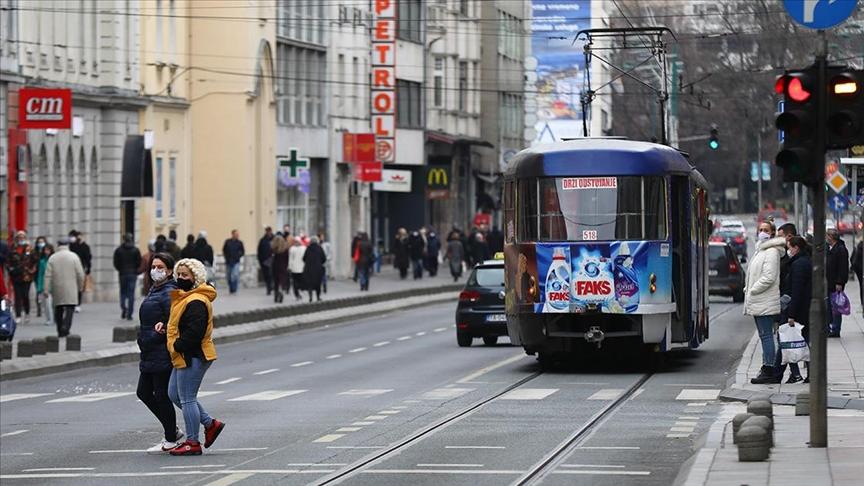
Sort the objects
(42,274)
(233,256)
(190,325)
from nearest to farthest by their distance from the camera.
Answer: (190,325), (42,274), (233,256)

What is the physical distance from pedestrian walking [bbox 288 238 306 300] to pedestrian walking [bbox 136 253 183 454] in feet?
113

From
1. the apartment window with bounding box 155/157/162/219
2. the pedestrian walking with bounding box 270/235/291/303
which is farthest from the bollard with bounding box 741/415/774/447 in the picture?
the apartment window with bounding box 155/157/162/219

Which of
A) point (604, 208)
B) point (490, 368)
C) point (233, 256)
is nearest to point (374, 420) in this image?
point (604, 208)

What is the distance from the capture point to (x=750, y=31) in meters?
50.5

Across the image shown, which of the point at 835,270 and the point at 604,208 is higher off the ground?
the point at 604,208

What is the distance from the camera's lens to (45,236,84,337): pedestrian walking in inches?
1391

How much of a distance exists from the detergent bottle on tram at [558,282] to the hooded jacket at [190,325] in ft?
32.1

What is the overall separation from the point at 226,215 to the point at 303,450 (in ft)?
151

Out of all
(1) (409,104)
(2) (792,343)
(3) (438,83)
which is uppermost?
(3) (438,83)

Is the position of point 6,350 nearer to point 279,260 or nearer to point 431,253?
point 279,260

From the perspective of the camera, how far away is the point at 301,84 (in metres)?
69.8

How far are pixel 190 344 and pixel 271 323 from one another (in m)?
25.6

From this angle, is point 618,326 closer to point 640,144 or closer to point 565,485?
point 640,144

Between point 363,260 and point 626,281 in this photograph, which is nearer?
point 626,281
